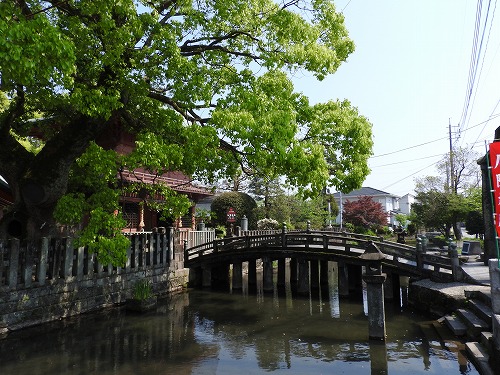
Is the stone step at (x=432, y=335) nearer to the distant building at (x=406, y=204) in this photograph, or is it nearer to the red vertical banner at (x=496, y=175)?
the red vertical banner at (x=496, y=175)

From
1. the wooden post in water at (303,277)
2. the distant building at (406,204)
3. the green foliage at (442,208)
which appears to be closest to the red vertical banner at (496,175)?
the wooden post in water at (303,277)

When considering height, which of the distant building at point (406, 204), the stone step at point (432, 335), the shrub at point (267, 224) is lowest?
the stone step at point (432, 335)

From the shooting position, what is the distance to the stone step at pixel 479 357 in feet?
23.2

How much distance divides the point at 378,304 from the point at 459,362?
6.85 feet

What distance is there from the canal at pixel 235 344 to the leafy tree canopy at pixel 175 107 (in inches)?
118

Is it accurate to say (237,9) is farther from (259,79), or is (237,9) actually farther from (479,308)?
(479,308)

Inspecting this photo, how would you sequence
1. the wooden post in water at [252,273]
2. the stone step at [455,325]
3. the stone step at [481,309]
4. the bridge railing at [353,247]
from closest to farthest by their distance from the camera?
the stone step at [481,309], the stone step at [455,325], the bridge railing at [353,247], the wooden post in water at [252,273]

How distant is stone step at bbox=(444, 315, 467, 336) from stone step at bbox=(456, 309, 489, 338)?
0.12 m

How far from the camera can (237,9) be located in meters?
11.0

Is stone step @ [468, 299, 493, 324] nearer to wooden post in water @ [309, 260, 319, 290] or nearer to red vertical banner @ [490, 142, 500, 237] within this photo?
red vertical banner @ [490, 142, 500, 237]

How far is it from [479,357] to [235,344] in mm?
5544

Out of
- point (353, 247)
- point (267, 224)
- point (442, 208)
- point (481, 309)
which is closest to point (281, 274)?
point (353, 247)

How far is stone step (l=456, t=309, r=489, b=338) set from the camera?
8.65 metres

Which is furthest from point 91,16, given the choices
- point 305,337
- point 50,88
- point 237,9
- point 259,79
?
point 305,337
